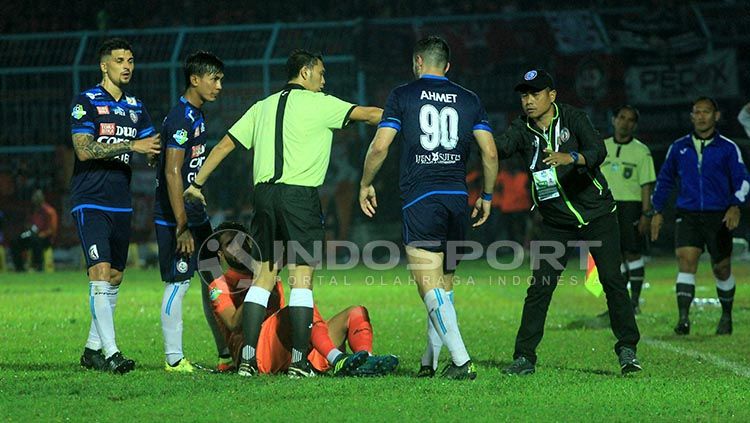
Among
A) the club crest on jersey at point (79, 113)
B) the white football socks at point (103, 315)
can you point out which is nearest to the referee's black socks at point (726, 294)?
the white football socks at point (103, 315)

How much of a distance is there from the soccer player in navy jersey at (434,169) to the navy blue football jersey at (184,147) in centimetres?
157

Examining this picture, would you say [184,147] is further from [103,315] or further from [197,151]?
[103,315]

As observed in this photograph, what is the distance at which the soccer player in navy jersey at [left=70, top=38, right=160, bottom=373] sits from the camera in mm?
8859

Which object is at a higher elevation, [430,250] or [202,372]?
[430,250]

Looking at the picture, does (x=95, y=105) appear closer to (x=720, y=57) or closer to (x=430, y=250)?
(x=430, y=250)

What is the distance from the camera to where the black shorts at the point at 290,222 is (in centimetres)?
838

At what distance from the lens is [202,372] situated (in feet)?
28.6

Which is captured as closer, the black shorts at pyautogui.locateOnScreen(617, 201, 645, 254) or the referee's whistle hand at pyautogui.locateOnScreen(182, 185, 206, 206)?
the referee's whistle hand at pyautogui.locateOnScreen(182, 185, 206, 206)

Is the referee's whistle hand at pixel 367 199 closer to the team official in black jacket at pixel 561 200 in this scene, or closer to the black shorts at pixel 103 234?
the team official in black jacket at pixel 561 200

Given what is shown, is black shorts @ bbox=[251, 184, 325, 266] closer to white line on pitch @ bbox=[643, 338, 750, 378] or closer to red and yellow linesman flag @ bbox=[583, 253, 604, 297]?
red and yellow linesman flag @ bbox=[583, 253, 604, 297]

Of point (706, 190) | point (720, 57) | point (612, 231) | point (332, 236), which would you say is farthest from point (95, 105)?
point (720, 57)

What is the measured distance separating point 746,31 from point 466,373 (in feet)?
59.3

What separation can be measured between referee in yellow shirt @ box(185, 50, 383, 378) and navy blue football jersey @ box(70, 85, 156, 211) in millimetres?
983

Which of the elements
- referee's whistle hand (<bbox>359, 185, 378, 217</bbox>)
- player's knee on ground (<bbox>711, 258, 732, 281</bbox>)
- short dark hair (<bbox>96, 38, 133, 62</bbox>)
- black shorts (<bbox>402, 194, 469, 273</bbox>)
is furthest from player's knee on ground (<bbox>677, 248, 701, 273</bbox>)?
short dark hair (<bbox>96, 38, 133, 62</bbox>)
